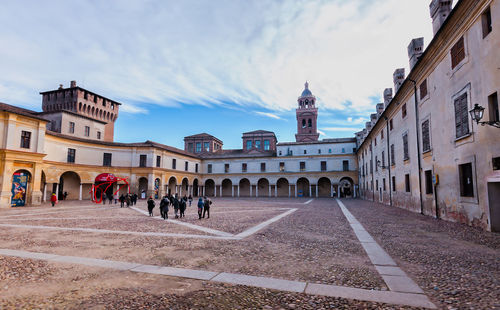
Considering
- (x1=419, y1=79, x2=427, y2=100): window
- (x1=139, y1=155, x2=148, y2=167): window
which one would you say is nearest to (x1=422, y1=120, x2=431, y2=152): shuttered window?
(x1=419, y1=79, x2=427, y2=100): window

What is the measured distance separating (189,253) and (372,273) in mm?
4364

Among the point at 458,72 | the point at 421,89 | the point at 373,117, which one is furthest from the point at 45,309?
the point at 373,117

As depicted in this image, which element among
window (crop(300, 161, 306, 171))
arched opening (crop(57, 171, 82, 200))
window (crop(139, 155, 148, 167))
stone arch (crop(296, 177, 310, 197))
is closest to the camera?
arched opening (crop(57, 171, 82, 200))

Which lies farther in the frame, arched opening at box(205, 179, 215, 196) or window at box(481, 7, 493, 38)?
arched opening at box(205, 179, 215, 196)

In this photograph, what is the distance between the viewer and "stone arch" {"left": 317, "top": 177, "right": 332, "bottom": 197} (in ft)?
157

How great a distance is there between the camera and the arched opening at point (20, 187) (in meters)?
21.9

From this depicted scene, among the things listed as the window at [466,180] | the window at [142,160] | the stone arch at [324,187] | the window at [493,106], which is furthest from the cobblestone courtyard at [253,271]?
the stone arch at [324,187]

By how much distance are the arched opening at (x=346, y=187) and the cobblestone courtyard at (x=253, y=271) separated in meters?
38.2

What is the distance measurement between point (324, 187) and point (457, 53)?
127 ft

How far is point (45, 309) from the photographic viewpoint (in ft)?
11.8

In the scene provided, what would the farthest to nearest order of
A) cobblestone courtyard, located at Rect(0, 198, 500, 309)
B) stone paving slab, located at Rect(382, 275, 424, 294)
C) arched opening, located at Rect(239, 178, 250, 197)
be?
arched opening, located at Rect(239, 178, 250, 197) → stone paving slab, located at Rect(382, 275, 424, 294) → cobblestone courtyard, located at Rect(0, 198, 500, 309)

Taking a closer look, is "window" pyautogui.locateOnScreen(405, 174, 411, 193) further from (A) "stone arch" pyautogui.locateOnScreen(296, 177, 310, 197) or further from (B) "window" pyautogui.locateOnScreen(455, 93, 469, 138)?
(A) "stone arch" pyautogui.locateOnScreen(296, 177, 310, 197)

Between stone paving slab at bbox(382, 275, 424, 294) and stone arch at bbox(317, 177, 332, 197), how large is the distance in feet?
146

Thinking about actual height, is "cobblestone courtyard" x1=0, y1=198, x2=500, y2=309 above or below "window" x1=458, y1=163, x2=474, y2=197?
below
